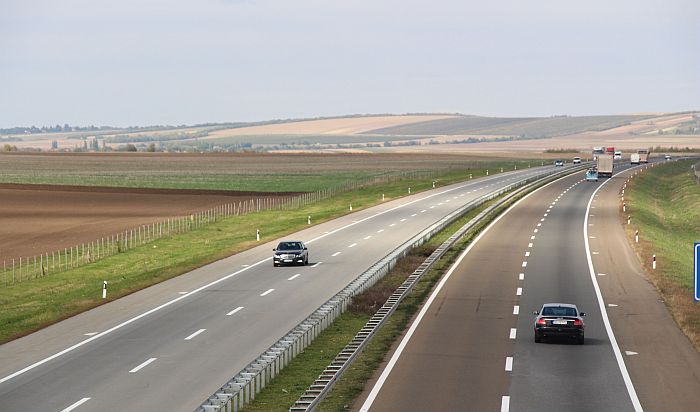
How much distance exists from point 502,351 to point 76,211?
67.3 metres

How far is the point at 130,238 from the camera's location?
240 ft

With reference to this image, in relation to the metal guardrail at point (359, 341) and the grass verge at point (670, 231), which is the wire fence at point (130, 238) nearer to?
the metal guardrail at point (359, 341)

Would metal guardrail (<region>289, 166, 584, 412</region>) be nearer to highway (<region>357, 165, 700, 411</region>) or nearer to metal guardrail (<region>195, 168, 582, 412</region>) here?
metal guardrail (<region>195, 168, 582, 412</region>)

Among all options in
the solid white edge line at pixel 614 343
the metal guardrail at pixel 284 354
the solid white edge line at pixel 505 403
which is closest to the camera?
the metal guardrail at pixel 284 354

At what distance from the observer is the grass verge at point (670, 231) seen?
138ft

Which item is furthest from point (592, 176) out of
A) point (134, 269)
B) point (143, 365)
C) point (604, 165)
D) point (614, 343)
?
point (143, 365)

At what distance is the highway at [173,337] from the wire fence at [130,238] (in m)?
9.33

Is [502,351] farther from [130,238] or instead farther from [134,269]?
[130,238]

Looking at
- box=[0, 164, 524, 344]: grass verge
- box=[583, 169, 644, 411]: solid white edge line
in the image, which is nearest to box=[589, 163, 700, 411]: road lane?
box=[583, 169, 644, 411]: solid white edge line

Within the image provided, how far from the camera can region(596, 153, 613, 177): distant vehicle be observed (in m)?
138

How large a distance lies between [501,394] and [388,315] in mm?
11652

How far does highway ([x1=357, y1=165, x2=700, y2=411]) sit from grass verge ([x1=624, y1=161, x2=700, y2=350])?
771 millimetres

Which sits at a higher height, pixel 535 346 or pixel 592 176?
pixel 535 346

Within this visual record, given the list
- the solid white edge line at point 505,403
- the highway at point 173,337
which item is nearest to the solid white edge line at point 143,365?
the highway at point 173,337
